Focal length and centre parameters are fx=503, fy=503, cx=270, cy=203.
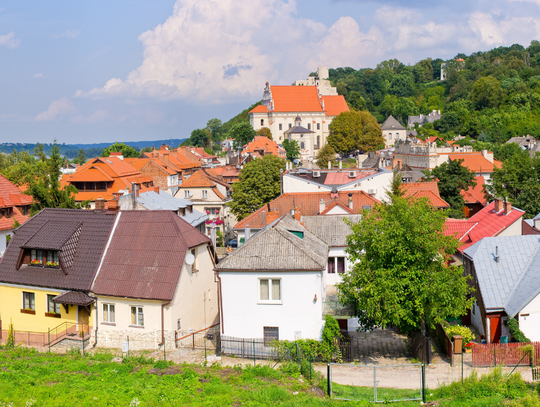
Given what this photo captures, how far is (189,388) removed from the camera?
1741cm

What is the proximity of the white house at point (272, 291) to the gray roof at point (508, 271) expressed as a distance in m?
7.98

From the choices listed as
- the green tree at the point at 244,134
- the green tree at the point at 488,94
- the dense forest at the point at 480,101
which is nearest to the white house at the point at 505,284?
the dense forest at the point at 480,101

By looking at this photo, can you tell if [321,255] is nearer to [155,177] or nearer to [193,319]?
[193,319]

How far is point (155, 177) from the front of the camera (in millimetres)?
72875

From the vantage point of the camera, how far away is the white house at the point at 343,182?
164 ft

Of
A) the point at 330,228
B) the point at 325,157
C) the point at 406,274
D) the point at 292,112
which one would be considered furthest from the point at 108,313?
the point at 292,112

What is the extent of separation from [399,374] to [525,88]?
140363 mm

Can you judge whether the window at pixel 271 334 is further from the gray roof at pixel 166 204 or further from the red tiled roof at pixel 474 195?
the red tiled roof at pixel 474 195

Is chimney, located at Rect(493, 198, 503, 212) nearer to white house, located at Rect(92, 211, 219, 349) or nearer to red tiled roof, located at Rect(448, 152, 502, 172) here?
white house, located at Rect(92, 211, 219, 349)

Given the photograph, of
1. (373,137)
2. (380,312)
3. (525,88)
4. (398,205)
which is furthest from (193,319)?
(525,88)

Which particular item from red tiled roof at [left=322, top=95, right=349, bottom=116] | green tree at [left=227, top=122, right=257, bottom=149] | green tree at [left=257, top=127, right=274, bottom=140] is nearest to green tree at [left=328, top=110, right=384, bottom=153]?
green tree at [left=257, top=127, right=274, bottom=140]

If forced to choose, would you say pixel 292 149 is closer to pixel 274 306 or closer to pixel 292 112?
pixel 292 112

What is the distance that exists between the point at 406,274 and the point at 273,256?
5.80 metres

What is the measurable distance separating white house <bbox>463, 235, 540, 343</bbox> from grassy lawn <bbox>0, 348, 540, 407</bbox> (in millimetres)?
4333
